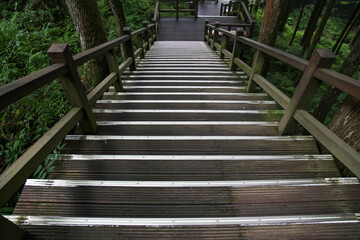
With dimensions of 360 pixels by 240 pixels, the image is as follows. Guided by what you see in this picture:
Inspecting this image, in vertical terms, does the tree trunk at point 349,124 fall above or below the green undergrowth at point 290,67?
above

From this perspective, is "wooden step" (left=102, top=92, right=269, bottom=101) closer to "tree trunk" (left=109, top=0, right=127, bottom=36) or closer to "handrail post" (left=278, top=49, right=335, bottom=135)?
"handrail post" (left=278, top=49, right=335, bottom=135)

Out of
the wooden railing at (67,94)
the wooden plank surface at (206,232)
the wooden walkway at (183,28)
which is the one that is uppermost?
the wooden railing at (67,94)

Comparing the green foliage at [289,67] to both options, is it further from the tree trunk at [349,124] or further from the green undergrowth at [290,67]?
the tree trunk at [349,124]

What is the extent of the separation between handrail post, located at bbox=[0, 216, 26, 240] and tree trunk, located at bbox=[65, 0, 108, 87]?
3.34 metres

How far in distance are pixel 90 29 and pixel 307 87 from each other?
3999mm

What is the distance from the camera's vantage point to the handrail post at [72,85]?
1.54 m

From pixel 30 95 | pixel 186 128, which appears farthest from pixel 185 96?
pixel 30 95

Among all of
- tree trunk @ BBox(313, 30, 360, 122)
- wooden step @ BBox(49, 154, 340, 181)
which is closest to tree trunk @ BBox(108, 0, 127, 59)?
wooden step @ BBox(49, 154, 340, 181)

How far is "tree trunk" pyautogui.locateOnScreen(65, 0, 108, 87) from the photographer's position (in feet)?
11.0

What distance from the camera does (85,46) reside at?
3.71m

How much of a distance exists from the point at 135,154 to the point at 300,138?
1.96 meters

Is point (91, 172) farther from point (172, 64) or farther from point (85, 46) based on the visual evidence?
point (172, 64)

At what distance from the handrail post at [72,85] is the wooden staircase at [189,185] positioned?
0.16 m

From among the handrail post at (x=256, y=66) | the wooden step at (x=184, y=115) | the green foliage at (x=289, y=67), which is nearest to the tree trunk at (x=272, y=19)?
the handrail post at (x=256, y=66)
